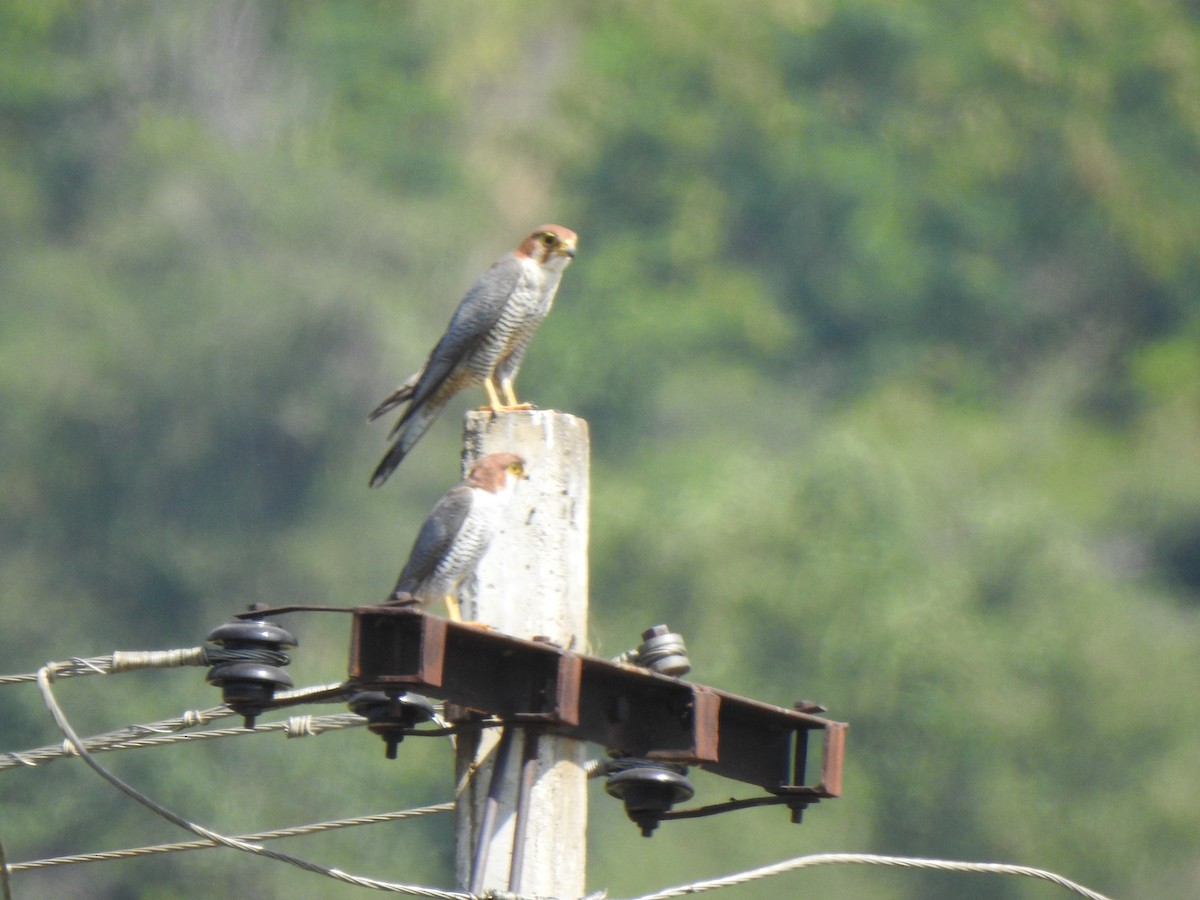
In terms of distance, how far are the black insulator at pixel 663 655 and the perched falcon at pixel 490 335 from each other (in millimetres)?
2389

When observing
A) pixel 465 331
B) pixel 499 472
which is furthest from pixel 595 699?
pixel 465 331

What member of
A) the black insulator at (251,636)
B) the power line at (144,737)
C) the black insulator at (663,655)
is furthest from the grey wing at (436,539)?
the black insulator at (251,636)

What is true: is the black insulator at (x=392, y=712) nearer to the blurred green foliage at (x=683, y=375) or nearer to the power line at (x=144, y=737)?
the power line at (x=144, y=737)

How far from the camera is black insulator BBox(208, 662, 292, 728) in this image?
15.3 feet

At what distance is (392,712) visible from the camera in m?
4.83

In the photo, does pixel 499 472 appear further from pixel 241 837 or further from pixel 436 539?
pixel 241 837

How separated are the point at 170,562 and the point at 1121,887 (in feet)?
46.7

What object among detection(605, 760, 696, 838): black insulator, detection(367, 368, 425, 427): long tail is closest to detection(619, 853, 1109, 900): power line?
detection(605, 760, 696, 838): black insulator

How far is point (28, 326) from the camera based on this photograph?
3762 cm

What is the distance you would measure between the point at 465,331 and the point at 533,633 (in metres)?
3.17

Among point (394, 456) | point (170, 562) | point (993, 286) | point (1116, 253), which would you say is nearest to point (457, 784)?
point (394, 456)

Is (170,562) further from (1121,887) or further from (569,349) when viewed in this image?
(1121,887)

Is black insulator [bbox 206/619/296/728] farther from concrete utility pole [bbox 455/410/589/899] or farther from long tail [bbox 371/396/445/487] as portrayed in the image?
long tail [bbox 371/396/445/487]

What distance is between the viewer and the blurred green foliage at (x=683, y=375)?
1026 inches
